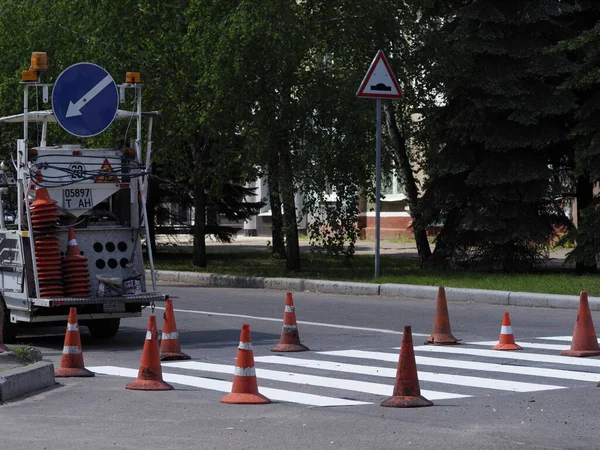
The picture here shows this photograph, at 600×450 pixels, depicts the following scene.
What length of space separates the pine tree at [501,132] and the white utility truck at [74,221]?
10.0 m

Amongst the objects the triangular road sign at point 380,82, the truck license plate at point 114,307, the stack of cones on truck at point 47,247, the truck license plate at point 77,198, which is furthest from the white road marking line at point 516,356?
the triangular road sign at point 380,82

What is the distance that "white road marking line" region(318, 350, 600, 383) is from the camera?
36.2ft

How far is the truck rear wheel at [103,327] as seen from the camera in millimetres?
14812

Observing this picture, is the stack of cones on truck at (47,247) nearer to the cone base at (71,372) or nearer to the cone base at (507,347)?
the cone base at (71,372)

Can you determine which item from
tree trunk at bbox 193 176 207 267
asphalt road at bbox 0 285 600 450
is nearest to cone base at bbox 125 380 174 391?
asphalt road at bbox 0 285 600 450

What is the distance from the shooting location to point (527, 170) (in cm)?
2306

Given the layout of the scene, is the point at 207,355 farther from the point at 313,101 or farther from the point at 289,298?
the point at 313,101

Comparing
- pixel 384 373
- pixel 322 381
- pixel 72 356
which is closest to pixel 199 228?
pixel 72 356

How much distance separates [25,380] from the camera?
33.5ft

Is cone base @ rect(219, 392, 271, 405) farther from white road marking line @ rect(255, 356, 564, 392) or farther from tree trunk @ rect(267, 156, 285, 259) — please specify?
tree trunk @ rect(267, 156, 285, 259)

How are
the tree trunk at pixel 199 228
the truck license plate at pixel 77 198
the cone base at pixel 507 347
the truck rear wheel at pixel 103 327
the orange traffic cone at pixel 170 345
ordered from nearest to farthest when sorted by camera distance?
the orange traffic cone at pixel 170 345 → the cone base at pixel 507 347 → the truck license plate at pixel 77 198 → the truck rear wheel at pixel 103 327 → the tree trunk at pixel 199 228

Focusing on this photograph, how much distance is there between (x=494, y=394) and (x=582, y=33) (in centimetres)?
1383

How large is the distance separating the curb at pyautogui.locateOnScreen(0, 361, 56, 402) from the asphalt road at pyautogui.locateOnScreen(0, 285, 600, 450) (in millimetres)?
160

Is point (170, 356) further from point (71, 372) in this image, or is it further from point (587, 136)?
point (587, 136)
